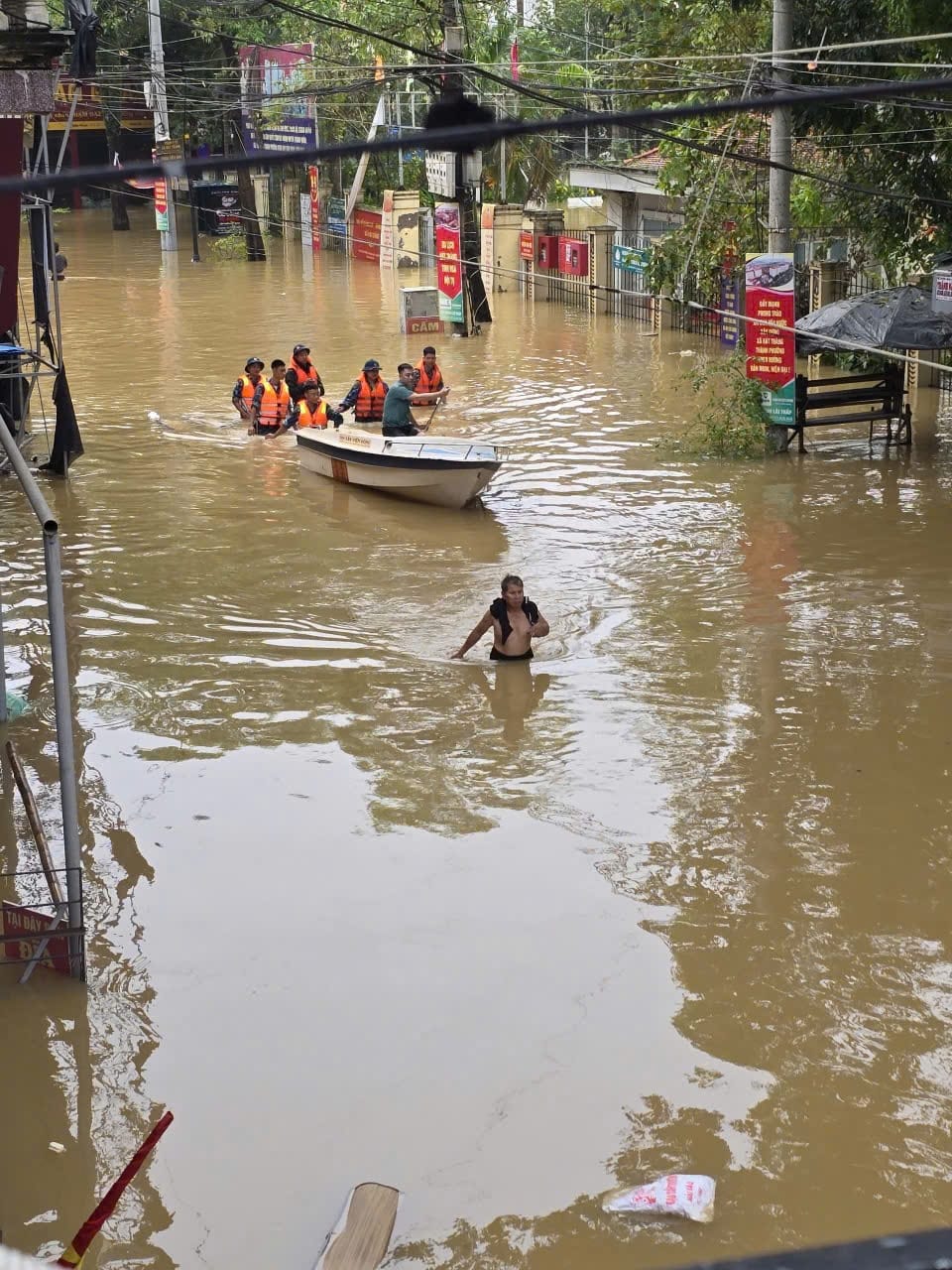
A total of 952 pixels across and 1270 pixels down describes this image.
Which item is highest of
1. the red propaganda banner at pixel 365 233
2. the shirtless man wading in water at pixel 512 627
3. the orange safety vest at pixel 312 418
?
the red propaganda banner at pixel 365 233

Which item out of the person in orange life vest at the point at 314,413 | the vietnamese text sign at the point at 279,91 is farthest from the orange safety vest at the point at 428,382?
the vietnamese text sign at the point at 279,91

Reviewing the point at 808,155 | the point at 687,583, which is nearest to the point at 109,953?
the point at 687,583

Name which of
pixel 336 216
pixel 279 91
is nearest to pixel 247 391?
pixel 279 91

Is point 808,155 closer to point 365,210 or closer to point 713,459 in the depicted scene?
point 713,459

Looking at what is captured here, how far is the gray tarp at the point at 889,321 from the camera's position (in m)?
18.2

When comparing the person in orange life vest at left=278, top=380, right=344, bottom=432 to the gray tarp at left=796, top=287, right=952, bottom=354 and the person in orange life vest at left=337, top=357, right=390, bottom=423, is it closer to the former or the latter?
the person in orange life vest at left=337, top=357, right=390, bottom=423

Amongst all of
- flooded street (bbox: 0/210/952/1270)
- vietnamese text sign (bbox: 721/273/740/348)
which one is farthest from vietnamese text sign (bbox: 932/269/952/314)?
vietnamese text sign (bbox: 721/273/740/348)

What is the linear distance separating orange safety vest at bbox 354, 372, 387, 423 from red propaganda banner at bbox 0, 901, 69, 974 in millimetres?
13477

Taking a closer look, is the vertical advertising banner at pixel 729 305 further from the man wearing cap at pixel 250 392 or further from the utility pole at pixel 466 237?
the man wearing cap at pixel 250 392

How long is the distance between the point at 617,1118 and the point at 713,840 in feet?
9.59

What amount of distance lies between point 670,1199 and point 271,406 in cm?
1688

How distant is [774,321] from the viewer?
61.2ft

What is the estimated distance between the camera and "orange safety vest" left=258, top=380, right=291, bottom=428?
848 inches

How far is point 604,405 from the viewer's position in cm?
2341
